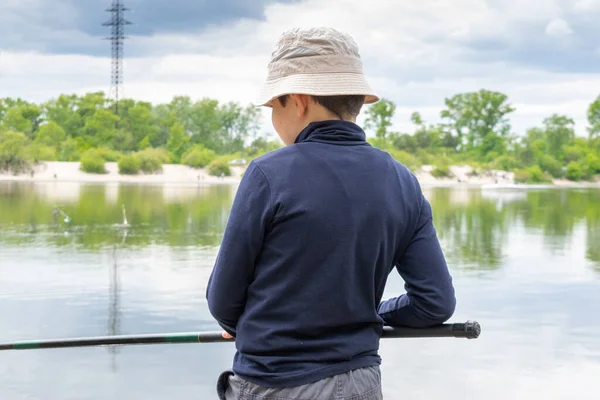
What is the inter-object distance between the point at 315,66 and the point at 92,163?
182 feet

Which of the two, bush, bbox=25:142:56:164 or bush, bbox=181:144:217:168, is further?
bush, bbox=181:144:217:168

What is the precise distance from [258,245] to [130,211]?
25.8 meters

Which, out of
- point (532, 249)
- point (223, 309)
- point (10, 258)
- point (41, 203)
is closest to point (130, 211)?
point (41, 203)

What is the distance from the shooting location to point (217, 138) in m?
66.6

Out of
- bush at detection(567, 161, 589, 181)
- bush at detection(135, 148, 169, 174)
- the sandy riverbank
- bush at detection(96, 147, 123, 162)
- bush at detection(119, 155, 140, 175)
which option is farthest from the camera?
bush at detection(567, 161, 589, 181)

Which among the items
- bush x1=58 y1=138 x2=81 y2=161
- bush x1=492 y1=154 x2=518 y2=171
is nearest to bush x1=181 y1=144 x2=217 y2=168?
bush x1=58 y1=138 x2=81 y2=161

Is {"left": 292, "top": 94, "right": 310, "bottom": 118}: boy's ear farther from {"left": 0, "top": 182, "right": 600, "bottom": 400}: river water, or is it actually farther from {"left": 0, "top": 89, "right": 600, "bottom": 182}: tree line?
{"left": 0, "top": 89, "right": 600, "bottom": 182}: tree line

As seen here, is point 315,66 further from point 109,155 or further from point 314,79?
point 109,155

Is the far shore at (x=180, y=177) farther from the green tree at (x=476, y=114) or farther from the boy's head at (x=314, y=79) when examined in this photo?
the boy's head at (x=314, y=79)

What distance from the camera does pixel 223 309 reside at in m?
1.26

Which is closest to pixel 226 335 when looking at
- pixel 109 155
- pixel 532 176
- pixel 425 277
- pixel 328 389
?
pixel 328 389

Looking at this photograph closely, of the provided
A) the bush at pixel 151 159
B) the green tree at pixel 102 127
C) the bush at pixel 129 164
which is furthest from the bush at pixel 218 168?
the green tree at pixel 102 127

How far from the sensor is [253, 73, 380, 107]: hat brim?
4.07 feet

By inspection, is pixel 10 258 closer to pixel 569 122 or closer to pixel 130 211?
pixel 130 211
